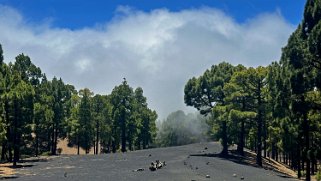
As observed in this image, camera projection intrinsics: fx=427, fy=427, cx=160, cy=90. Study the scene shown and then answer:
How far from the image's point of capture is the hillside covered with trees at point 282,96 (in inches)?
1282

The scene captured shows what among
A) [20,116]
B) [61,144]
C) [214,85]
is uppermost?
[214,85]

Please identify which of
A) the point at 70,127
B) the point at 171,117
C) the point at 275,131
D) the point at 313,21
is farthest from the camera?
the point at 171,117

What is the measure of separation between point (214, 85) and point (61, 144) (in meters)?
56.3

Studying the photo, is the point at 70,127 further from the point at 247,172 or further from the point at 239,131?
the point at 247,172

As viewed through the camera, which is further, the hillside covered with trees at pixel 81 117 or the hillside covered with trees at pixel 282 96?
the hillside covered with trees at pixel 81 117

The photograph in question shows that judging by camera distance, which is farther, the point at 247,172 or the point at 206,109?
the point at 206,109

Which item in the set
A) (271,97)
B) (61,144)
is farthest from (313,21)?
(61,144)

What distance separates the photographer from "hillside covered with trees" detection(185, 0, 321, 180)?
1282 inches

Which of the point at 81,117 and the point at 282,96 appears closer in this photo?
the point at 282,96

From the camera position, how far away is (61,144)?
117000 mm

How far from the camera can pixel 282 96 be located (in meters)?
37.5

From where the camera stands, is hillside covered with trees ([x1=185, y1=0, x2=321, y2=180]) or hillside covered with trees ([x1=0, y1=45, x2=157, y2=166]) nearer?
hillside covered with trees ([x1=185, y1=0, x2=321, y2=180])

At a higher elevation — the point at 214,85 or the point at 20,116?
the point at 214,85

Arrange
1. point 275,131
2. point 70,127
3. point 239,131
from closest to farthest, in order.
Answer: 1. point 275,131
2. point 239,131
3. point 70,127
